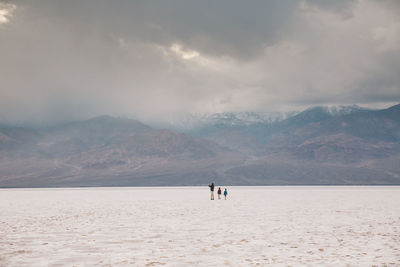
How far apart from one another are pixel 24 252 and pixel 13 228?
8.97m

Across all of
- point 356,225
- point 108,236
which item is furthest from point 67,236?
point 356,225

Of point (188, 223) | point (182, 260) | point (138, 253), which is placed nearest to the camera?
point (182, 260)

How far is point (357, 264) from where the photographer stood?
1378cm

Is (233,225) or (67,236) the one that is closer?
(67,236)

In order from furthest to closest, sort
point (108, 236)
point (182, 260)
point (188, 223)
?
point (188, 223) → point (108, 236) → point (182, 260)

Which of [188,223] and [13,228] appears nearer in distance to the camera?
[13,228]

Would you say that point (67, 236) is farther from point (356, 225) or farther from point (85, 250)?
point (356, 225)

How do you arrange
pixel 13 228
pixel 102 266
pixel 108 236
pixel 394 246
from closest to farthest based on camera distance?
pixel 102 266 → pixel 394 246 → pixel 108 236 → pixel 13 228

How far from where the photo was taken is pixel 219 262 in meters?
14.2

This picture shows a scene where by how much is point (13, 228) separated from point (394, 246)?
19442 millimetres

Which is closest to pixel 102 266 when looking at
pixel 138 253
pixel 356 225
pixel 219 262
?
pixel 138 253

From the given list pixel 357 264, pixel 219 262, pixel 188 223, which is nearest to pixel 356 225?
pixel 188 223

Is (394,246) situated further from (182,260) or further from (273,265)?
(182,260)

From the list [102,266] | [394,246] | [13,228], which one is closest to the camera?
[102,266]
